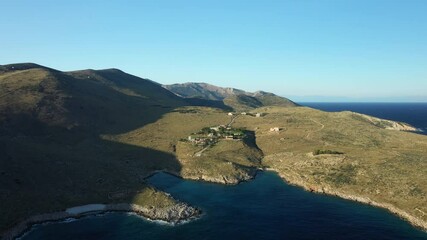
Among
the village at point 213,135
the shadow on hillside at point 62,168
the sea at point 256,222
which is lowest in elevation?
the sea at point 256,222

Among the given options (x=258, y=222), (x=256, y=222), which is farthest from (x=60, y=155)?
(x=258, y=222)

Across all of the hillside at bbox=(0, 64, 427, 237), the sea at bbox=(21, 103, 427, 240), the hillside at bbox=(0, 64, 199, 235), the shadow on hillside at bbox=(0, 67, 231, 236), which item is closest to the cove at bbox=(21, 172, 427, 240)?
the sea at bbox=(21, 103, 427, 240)

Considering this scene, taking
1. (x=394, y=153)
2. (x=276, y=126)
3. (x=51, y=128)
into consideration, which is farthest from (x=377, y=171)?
(x=51, y=128)

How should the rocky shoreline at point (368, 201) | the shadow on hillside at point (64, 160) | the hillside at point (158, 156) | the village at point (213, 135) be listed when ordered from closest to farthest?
the rocky shoreline at point (368, 201) → the shadow on hillside at point (64, 160) → the hillside at point (158, 156) → the village at point (213, 135)

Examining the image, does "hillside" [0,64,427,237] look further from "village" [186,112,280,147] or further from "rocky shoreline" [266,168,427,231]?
"village" [186,112,280,147]

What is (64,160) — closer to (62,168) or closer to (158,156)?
(62,168)

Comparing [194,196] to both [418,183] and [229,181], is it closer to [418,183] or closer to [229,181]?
[229,181]

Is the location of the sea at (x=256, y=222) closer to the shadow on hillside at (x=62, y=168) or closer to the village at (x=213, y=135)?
the shadow on hillside at (x=62, y=168)

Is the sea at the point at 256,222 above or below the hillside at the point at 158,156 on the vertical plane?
below

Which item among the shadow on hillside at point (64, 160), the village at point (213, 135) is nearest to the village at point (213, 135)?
the village at point (213, 135)
